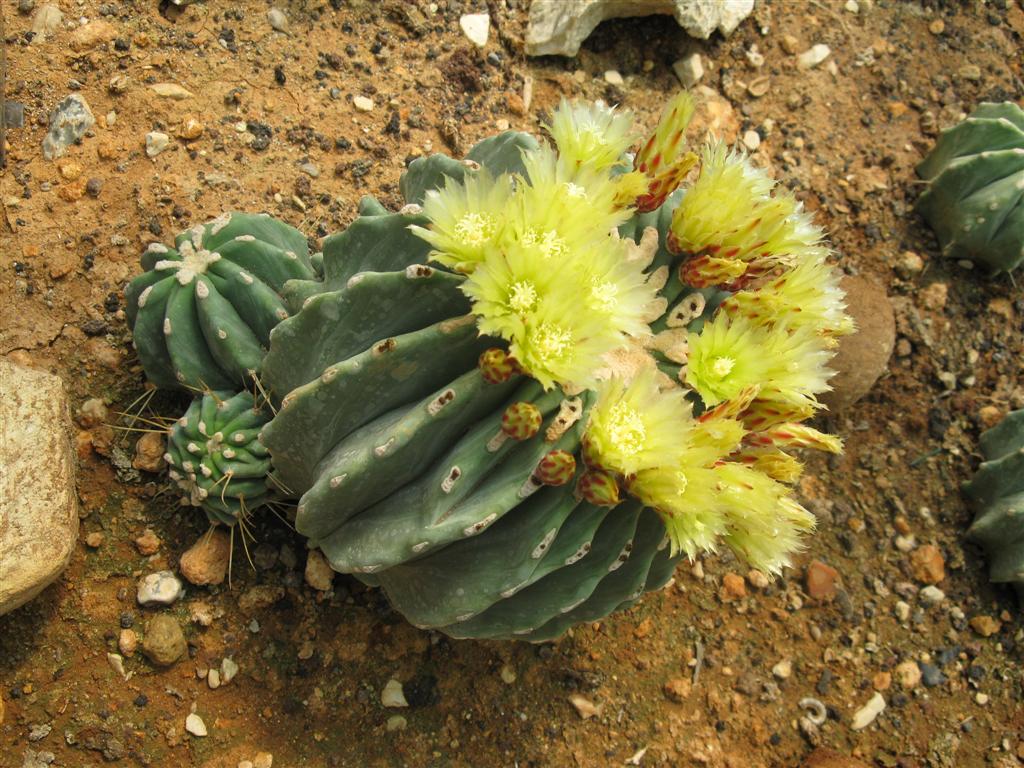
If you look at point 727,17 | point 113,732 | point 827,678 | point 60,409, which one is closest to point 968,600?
point 827,678

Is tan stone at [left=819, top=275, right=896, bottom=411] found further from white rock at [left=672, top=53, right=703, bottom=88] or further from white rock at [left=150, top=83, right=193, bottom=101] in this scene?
white rock at [left=150, top=83, right=193, bottom=101]

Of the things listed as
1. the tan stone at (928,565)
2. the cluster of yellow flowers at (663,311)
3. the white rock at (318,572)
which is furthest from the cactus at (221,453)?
the tan stone at (928,565)

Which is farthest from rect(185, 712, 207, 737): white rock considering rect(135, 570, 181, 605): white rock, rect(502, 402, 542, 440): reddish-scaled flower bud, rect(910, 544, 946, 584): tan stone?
rect(910, 544, 946, 584): tan stone

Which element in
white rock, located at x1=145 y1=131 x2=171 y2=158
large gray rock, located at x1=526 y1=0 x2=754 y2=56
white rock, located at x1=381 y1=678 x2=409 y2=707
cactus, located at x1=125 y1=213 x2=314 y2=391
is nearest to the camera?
cactus, located at x1=125 y1=213 x2=314 y2=391

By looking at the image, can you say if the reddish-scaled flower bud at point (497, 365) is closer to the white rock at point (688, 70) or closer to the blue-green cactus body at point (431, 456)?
the blue-green cactus body at point (431, 456)

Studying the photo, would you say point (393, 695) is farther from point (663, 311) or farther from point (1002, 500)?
point (1002, 500)

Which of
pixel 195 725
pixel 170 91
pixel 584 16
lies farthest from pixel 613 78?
pixel 195 725
